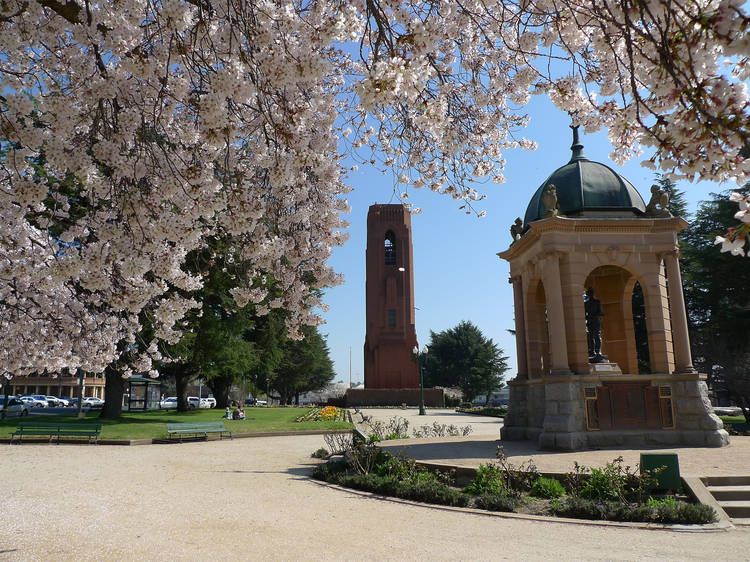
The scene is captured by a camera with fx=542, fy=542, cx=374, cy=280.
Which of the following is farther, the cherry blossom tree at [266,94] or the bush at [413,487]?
the bush at [413,487]

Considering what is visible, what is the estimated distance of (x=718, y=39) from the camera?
2510mm

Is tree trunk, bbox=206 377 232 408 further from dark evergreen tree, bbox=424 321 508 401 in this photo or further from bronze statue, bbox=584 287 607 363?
bronze statue, bbox=584 287 607 363

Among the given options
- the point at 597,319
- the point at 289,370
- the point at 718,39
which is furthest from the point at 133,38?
the point at 289,370

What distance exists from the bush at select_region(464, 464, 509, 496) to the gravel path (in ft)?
2.68

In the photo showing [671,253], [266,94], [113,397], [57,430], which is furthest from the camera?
[113,397]

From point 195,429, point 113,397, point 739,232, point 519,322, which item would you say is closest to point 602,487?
point 739,232

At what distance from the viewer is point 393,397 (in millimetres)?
55031

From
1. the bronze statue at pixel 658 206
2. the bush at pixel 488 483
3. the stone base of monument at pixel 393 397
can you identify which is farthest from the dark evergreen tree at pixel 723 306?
the stone base of monument at pixel 393 397

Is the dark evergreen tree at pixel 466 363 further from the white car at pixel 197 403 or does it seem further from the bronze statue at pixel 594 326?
the bronze statue at pixel 594 326

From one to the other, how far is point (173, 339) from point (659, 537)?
1184 cm

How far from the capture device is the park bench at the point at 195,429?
64.9 ft

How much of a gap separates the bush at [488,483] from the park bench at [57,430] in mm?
15043

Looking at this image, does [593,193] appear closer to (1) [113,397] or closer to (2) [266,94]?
(2) [266,94]

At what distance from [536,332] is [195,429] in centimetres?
1286
